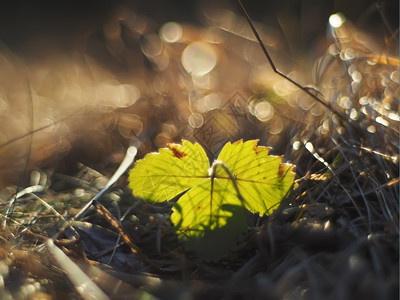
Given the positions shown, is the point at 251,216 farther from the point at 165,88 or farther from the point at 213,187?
the point at 165,88

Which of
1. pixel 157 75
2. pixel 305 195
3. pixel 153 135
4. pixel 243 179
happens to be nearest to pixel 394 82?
pixel 305 195

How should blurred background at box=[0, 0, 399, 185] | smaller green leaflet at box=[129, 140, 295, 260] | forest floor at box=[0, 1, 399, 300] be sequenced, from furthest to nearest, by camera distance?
blurred background at box=[0, 0, 399, 185], smaller green leaflet at box=[129, 140, 295, 260], forest floor at box=[0, 1, 399, 300]

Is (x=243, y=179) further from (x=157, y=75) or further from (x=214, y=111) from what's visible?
(x=157, y=75)

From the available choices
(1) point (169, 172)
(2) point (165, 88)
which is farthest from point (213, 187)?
(2) point (165, 88)

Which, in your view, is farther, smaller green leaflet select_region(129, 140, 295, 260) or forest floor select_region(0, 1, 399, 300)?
smaller green leaflet select_region(129, 140, 295, 260)

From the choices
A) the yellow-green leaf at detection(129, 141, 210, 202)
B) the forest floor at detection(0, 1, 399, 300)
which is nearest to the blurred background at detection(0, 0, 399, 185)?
the forest floor at detection(0, 1, 399, 300)

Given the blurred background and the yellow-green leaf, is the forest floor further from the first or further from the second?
the yellow-green leaf

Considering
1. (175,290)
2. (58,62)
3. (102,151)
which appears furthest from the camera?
(58,62)
